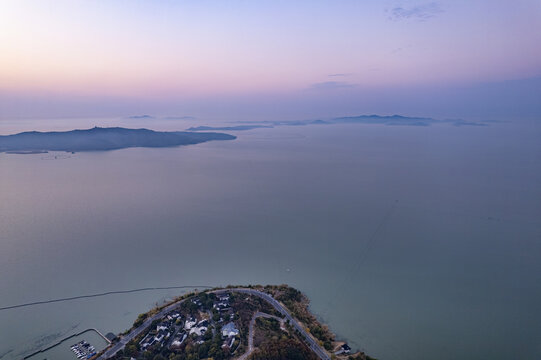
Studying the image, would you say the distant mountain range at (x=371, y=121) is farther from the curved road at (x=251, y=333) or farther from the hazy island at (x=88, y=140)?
the curved road at (x=251, y=333)

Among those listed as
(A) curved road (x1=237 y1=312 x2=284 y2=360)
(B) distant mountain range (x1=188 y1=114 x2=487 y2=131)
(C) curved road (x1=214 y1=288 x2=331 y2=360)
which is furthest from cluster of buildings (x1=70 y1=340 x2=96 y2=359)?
(B) distant mountain range (x1=188 y1=114 x2=487 y2=131)

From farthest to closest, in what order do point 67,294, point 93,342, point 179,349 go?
point 67,294 < point 93,342 < point 179,349

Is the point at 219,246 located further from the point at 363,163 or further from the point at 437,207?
the point at 363,163

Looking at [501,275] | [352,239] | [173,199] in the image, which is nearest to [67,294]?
[173,199]

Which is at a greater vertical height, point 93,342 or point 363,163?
point 363,163

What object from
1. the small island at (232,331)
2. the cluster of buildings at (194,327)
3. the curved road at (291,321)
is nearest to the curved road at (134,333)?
the small island at (232,331)

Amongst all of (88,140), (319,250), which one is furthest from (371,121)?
(319,250)

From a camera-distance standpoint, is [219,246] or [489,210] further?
[489,210]

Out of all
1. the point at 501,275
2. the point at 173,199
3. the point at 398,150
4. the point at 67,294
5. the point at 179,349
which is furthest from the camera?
the point at 398,150

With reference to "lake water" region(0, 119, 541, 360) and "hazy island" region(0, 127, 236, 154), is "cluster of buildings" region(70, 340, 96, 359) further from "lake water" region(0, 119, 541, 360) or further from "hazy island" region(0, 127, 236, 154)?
"hazy island" region(0, 127, 236, 154)
